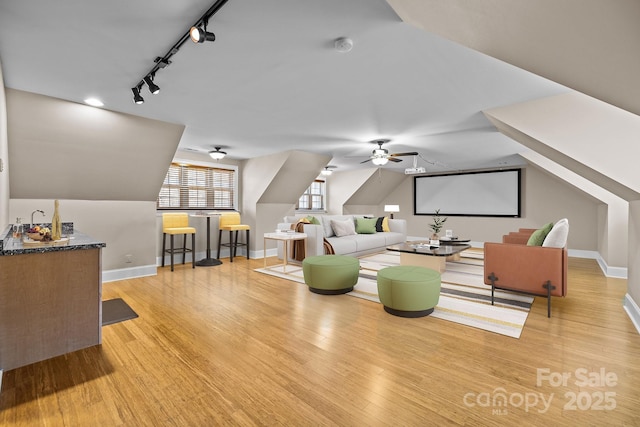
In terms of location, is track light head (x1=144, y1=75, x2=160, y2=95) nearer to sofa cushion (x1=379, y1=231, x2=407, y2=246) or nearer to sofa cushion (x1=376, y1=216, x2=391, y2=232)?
sofa cushion (x1=379, y1=231, x2=407, y2=246)

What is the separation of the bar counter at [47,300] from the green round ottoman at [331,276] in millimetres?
2348

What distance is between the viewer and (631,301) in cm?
321

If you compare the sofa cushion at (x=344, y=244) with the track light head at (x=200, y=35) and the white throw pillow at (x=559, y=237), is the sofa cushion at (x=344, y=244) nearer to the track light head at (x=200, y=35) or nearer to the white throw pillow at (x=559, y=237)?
the white throw pillow at (x=559, y=237)

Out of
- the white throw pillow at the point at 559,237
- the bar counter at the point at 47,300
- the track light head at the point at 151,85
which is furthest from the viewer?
the white throw pillow at the point at 559,237

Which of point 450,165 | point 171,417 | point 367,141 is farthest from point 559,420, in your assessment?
point 450,165

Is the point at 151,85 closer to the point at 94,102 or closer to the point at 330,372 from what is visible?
the point at 94,102

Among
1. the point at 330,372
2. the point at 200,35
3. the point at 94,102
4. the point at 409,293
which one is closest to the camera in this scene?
the point at 200,35

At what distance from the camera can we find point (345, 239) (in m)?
6.29

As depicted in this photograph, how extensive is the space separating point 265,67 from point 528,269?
11.6 feet

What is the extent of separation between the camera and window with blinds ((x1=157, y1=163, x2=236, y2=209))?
6219mm

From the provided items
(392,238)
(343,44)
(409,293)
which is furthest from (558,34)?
(392,238)

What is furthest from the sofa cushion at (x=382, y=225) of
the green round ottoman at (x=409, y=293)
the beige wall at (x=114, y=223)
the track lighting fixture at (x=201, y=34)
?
the track lighting fixture at (x=201, y=34)

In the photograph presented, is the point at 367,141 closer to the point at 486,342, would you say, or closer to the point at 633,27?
the point at 486,342

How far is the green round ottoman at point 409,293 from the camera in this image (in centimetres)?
310
